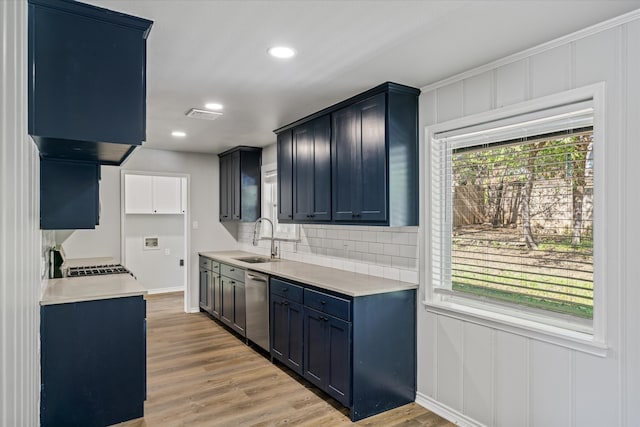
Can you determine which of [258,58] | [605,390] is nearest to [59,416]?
[258,58]

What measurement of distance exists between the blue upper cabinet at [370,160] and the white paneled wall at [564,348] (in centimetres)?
33

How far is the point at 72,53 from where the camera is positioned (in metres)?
1.91

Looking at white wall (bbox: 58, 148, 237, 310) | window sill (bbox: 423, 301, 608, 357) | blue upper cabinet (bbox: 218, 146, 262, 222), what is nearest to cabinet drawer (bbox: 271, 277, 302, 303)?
window sill (bbox: 423, 301, 608, 357)

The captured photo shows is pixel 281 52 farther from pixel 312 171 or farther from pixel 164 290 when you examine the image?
pixel 164 290

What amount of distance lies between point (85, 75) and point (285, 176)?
8.41 ft

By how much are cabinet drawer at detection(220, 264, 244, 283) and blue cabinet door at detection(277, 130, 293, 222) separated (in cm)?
78

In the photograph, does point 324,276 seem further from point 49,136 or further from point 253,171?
point 253,171

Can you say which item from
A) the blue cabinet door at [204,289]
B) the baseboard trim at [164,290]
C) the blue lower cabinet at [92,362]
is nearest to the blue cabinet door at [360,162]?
the blue lower cabinet at [92,362]

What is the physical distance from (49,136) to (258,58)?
1.26m

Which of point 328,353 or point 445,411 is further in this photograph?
point 328,353

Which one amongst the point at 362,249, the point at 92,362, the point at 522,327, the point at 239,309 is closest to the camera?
the point at 522,327

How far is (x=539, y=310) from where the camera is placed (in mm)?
2416

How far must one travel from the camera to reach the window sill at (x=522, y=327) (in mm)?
2111

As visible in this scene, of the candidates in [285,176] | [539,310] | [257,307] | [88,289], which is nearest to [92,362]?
[88,289]
